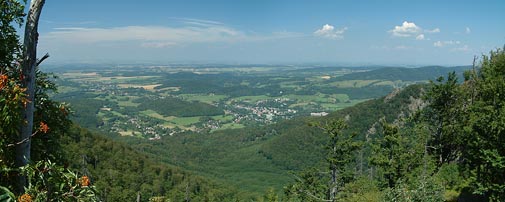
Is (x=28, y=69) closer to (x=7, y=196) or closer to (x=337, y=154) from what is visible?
(x=7, y=196)

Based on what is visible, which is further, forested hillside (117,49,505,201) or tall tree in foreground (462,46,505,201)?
forested hillside (117,49,505,201)

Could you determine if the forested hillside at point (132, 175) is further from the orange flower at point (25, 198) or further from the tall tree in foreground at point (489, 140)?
the orange flower at point (25, 198)

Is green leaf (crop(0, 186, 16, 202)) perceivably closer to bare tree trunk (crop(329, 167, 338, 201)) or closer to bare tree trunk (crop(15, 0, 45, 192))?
bare tree trunk (crop(15, 0, 45, 192))

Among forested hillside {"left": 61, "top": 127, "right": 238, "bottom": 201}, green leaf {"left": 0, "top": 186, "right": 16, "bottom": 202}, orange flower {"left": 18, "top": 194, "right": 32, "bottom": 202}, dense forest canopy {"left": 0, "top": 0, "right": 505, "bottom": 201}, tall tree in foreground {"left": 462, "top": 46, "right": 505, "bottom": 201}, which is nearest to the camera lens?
green leaf {"left": 0, "top": 186, "right": 16, "bottom": 202}

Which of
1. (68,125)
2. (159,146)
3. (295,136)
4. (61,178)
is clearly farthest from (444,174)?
(159,146)

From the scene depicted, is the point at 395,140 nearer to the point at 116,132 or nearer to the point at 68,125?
the point at 68,125

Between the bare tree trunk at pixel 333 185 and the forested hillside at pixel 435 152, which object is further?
the bare tree trunk at pixel 333 185

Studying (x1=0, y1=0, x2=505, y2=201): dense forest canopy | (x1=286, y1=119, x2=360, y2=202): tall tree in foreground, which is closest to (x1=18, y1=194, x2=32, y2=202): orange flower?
(x1=0, y1=0, x2=505, y2=201): dense forest canopy

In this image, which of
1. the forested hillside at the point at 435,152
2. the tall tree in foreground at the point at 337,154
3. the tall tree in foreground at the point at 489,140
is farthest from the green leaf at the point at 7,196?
the tall tree in foreground at the point at 337,154

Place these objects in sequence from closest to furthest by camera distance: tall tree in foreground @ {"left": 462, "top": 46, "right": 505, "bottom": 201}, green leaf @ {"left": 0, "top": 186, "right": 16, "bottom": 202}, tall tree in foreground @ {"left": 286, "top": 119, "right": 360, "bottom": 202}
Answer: green leaf @ {"left": 0, "top": 186, "right": 16, "bottom": 202} < tall tree in foreground @ {"left": 462, "top": 46, "right": 505, "bottom": 201} < tall tree in foreground @ {"left": 286, "top": 119, "right": 360, "bottom": 202}
